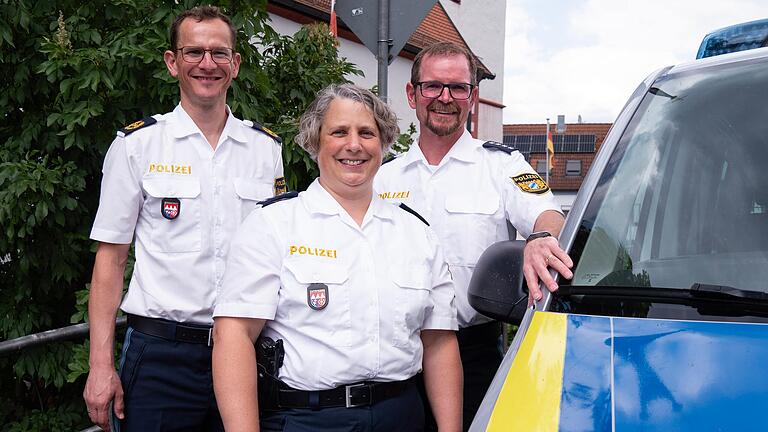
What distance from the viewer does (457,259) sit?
9.87ft

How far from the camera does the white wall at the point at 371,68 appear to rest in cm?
1284

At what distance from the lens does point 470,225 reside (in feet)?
9.91

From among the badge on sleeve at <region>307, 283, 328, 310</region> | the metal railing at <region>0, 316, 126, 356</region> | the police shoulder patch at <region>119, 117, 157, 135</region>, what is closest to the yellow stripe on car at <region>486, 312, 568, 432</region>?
the badge on sleeve at <region>307, 283, 328, 310</region>

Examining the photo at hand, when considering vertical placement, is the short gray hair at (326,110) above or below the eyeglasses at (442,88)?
below

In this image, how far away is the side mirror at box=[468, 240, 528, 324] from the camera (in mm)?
2221

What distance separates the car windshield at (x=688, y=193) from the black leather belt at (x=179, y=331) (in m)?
1.24

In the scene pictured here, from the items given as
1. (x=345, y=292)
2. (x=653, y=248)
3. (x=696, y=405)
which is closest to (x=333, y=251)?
(x=345, y=292)

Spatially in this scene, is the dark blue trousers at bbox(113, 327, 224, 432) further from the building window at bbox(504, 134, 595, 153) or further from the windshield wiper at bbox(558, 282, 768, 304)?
the building window at bbox(504, 134, 595, 153)

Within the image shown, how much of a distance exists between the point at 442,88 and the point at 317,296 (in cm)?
110

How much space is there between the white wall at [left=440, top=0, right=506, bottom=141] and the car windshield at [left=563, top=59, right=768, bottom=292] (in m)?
17.8

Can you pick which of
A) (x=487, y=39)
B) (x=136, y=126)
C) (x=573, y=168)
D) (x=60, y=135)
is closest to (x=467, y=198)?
(x=136, y=126)

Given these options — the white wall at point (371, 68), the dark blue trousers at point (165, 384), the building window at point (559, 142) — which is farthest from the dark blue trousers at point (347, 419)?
the building window at point (559, 142)

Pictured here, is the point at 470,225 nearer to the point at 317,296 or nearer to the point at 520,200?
the point at 520,200

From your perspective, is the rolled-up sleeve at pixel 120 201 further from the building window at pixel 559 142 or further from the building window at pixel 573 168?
the building window at pixel 573 168
